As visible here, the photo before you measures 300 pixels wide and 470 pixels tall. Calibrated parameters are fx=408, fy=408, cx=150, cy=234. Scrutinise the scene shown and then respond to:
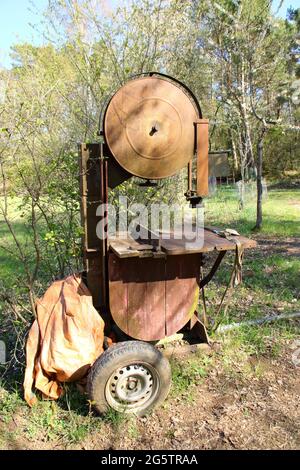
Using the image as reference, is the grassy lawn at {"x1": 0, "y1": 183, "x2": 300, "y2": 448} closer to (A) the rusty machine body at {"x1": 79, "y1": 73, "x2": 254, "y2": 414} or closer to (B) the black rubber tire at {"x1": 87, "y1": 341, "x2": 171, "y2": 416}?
(B) the black rubber tire at {"x1": 87, "y1": 341, "x2": 171, "y2": 416}

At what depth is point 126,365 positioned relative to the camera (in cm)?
292

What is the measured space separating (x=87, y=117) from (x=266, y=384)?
171 inches

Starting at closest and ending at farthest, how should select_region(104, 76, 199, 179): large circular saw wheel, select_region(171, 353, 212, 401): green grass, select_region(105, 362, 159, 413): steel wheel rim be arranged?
select_region(105, 362, 159, 413): steel wheel rim < select_region(104, 76, 199, 179): large circular saw wheel < select_region(171, 353, 212, 401): green grass

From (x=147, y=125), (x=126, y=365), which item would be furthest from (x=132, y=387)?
(x=147, y=125)

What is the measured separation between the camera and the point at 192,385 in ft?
11.1

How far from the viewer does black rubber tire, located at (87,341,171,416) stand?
2855mm

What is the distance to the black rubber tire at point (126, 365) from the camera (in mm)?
2855

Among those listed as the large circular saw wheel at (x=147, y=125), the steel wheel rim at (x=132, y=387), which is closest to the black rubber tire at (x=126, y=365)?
the steel wheel rim at (x=132, y=387)

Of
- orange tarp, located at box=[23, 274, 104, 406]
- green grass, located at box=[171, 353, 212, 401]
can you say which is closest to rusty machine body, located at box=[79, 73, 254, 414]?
orange tarp, located at box=[23, 274, 104, 406]

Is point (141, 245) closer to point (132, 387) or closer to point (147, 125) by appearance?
point (147, 125)

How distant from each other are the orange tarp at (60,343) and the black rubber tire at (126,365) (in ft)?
0.66

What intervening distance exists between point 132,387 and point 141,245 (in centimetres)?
106

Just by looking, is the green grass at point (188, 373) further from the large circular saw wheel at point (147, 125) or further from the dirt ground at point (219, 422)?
the large circular saw wheel at point (147, 125)

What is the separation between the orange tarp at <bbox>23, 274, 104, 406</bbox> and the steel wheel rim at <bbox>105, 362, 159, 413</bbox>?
26cm
